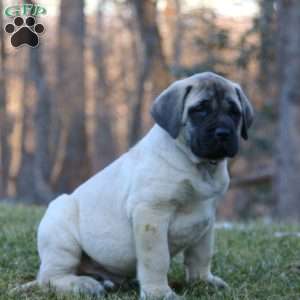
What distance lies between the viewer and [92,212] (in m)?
5.02

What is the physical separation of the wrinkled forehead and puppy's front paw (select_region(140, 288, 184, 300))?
127 centimetres

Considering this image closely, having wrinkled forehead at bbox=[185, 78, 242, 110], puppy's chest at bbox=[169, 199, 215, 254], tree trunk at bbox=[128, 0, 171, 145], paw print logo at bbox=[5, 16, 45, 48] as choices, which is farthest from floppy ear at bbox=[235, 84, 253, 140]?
tree trunk at bbox=[128, 0, 171, 145]

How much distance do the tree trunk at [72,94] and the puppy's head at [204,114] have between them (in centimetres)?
1373

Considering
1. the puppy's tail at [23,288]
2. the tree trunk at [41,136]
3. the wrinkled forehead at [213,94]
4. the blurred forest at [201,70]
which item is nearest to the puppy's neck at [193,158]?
the wrinkled forehead at [213,94]

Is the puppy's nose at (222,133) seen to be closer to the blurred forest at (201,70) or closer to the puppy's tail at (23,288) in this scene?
the puppy's tail at (23,288)

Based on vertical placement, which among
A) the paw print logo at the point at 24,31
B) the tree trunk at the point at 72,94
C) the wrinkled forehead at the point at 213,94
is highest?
the paw print logo at the point at 24,31

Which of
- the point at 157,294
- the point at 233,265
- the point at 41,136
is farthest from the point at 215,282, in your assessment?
the point at 41,136

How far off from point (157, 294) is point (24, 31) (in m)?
4.45

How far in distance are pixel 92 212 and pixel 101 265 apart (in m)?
0.44

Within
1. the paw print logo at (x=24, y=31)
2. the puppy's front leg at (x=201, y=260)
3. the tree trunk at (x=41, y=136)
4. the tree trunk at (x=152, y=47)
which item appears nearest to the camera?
the puppy's front leg at (x=201, y=260)

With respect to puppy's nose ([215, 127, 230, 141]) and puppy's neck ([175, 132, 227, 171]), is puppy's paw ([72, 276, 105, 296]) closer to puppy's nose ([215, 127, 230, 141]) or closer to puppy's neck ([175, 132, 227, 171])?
puppy's neck ([175, 132, 227, 171])

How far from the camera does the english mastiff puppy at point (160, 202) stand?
→ 14.8 ft

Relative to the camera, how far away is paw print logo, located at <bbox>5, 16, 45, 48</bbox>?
7703mm

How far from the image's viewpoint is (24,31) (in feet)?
26.1
